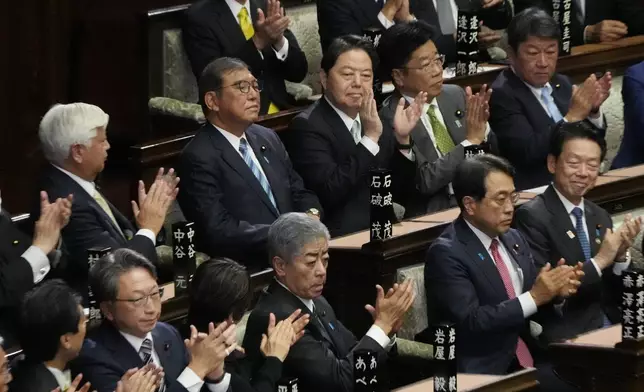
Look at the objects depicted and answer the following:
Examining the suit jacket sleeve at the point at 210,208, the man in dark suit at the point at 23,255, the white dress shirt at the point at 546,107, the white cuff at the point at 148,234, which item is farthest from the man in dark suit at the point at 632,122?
the man in dark suit at the point at 23,255

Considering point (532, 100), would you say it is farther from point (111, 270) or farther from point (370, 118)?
point (111, 270)

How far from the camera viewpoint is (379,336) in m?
3.03

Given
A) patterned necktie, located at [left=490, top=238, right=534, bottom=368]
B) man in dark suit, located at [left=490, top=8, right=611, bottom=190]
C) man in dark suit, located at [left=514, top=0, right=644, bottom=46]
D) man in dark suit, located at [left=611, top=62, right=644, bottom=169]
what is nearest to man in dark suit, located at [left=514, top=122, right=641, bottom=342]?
patterned necktie, located at [left=490, top=238, right=534, bottom=368]

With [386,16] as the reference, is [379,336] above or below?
below

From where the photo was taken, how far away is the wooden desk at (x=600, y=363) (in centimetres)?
304

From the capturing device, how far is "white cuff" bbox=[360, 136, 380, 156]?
3.71 metres

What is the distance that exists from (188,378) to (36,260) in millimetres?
475

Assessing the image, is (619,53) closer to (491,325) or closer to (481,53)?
(481,53)

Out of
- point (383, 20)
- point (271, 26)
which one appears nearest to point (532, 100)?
point (383, 20)

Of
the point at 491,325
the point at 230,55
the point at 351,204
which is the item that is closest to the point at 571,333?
the point at 491,325

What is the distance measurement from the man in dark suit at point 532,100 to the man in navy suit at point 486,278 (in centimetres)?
Answer: 74

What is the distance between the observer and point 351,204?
376 centimetres

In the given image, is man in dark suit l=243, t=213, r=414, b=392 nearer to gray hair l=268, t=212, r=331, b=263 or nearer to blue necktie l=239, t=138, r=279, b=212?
gray hair l=268, t=212, r=331, b=263

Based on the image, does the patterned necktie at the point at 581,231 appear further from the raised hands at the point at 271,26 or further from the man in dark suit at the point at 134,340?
the man in dark suit at the point at 134,340
